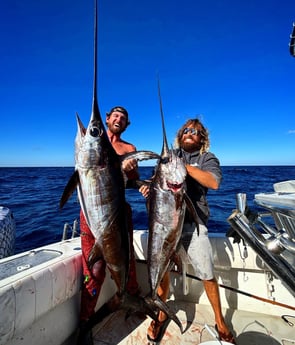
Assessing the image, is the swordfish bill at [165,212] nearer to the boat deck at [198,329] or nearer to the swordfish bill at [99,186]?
the swordfish bill at [99,186]

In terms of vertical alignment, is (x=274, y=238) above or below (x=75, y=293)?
above

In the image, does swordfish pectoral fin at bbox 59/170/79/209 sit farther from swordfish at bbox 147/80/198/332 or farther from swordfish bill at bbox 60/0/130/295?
swordfish at bbox 147/80/198/332

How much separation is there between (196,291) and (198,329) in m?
0.50

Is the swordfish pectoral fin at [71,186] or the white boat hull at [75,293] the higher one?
the swordfish pectoral fin at [71,186]

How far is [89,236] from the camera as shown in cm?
224

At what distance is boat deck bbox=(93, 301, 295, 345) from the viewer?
2.35 m

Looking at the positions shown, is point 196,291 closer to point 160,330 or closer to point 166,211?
point 160,330

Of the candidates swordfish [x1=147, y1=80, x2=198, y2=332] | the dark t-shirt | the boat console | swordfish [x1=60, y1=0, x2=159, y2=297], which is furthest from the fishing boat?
swordfish [x1=60, y1=0, x2=159, y2=297]

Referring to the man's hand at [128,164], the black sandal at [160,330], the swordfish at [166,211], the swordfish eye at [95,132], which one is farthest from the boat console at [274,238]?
the black sandal at [160,330]

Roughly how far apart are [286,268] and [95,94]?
163 centimetres

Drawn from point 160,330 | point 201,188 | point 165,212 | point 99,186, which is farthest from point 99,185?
point 160,330

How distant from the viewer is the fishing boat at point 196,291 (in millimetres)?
1406

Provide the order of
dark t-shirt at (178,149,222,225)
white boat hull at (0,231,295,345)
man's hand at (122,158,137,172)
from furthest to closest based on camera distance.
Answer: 1. dark t-shirt at (178,149,222,225)
2. man's hand at (122,158,137,172)
3. white boat hull at (0,231,295,345)

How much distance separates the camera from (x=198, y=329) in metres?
2.52
